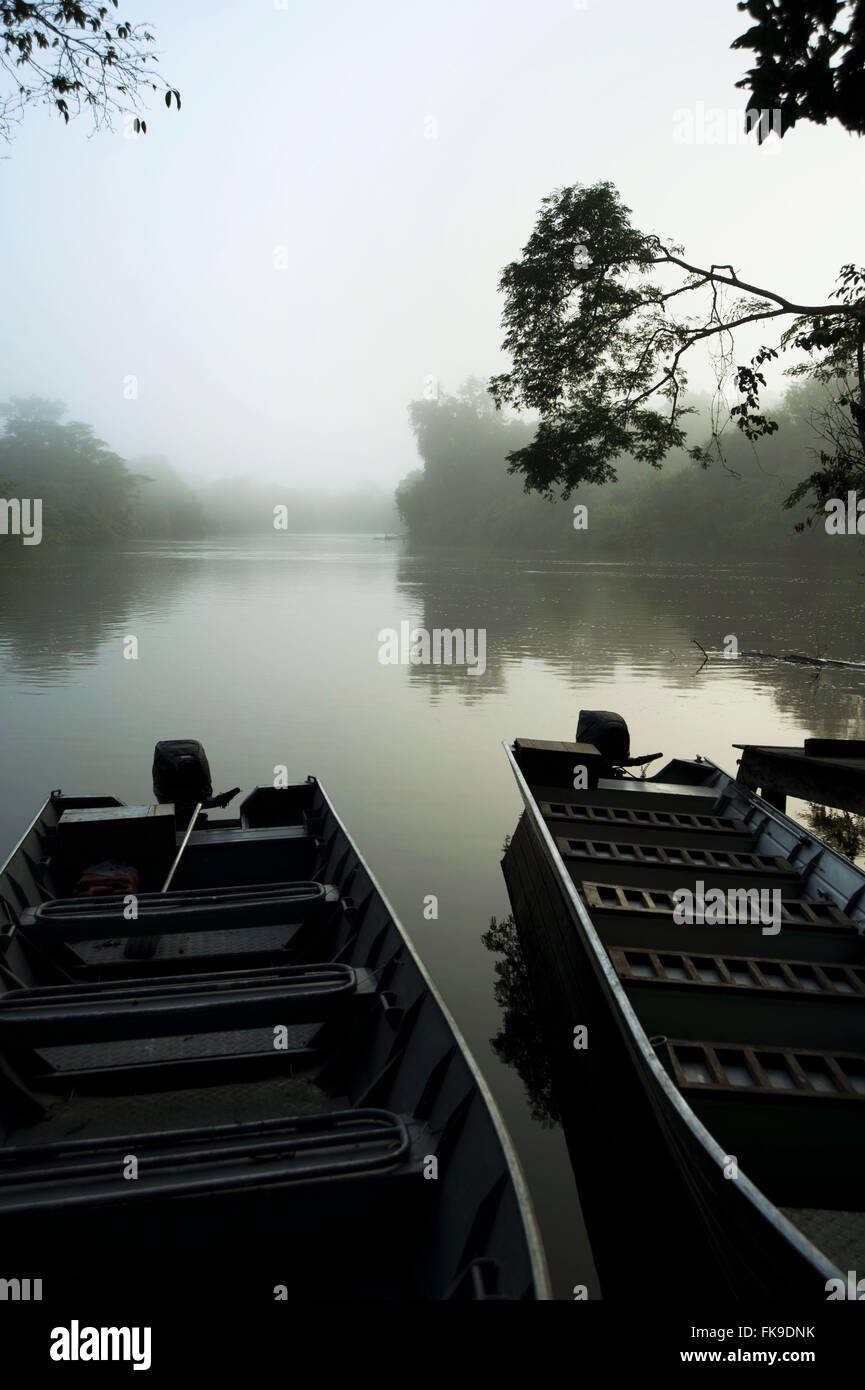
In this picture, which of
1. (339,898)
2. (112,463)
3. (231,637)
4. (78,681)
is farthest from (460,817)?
(112,463)

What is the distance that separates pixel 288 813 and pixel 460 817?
2.87 metres

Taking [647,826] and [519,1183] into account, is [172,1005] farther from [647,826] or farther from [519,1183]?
[647,826]

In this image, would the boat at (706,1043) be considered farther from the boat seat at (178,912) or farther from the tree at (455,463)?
the tree at (455,463)

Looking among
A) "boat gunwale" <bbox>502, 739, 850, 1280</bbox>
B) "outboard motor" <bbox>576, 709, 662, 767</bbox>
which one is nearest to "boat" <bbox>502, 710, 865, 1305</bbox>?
"boat gunwale" <bbox>502, 739, 850, 1280</bbox>

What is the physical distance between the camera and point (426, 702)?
20328 mm

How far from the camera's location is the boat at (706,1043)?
3824 mm

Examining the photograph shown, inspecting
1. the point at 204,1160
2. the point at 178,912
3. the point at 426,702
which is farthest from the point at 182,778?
the point at 426,702

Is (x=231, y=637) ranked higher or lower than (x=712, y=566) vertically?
lower

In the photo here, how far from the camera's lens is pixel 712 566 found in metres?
65.7

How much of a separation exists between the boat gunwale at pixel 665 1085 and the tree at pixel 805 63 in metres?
5.48

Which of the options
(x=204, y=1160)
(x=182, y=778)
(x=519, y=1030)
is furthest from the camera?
(x=182, y=778)

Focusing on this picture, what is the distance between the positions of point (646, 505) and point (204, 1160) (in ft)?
280

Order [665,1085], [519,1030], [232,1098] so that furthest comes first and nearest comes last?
[519,1030]
[232,1098]
[665,1085]
